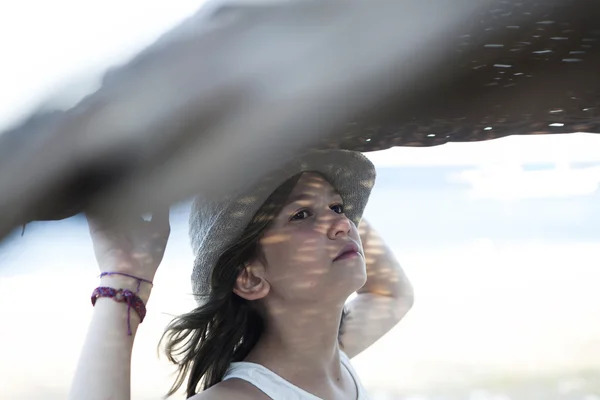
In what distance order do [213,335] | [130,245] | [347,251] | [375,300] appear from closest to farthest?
[130,245] < [347,251] < [213,335] < [375,300]

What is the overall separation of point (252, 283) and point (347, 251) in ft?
0.46

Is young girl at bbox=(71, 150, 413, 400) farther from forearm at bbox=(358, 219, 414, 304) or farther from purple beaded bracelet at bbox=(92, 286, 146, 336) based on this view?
forearm at bbox=(358, 219, 414, 304)

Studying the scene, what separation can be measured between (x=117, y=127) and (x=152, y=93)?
0.03 meters

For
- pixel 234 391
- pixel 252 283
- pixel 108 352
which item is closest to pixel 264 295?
pixel 252 283

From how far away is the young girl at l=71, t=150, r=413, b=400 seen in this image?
702 millimetres

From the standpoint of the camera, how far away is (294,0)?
361mm

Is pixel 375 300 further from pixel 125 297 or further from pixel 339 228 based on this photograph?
pixel 125 297

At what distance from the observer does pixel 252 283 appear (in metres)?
0.86

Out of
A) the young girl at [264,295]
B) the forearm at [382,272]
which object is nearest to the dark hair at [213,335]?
the young girl at [264,295]

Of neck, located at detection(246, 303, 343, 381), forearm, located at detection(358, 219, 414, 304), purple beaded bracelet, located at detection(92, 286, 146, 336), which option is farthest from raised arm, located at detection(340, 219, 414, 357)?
purple beaded bracelet, located at detection(92, 286, 146, 336)

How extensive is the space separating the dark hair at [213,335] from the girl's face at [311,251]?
0.19 feet

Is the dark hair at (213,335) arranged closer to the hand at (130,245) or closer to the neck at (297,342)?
the neck at (297,342)

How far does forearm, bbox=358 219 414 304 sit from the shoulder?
0.32 metres

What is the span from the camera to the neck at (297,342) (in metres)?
0.86
